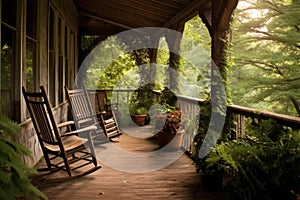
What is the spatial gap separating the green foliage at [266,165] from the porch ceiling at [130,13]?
2.11 m

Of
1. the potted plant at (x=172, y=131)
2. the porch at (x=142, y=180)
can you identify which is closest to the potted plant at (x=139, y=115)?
the potted plant at (x=172, y=131)

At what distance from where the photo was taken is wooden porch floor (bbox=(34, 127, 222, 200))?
284cm

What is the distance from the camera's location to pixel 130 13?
695 centimetres

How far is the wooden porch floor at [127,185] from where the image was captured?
284 centimetres

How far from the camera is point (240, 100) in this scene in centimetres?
937

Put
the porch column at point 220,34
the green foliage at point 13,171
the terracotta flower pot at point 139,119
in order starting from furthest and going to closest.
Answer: the terracotta flower pot at point 139,119 → the porch column at point 220,34 → the green foliage at point 13,171

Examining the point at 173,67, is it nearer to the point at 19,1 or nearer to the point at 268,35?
the point at 19,1

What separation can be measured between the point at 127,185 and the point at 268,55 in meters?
7.32

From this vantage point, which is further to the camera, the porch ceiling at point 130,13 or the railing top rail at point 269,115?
the porch ceiling at point 130,13

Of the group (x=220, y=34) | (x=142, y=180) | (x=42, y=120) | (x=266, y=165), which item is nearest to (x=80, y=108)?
(x=42, y=120)

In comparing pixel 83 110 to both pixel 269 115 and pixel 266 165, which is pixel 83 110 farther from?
pixel 266 165

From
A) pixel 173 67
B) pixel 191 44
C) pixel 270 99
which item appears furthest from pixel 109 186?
pixel 191 44

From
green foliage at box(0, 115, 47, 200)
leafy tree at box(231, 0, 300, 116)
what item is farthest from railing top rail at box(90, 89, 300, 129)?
leafy tree at box(231, 0, 300, 116)

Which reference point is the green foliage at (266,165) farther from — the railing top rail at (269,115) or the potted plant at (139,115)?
the potted plant at (139,115)
